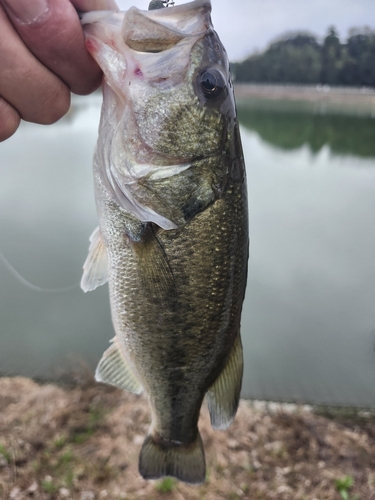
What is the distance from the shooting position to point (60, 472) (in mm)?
2424

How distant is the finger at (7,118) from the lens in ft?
3.51

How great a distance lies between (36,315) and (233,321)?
414 centimetres

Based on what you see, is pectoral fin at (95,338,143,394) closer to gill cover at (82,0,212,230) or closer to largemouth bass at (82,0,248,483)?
largemouth bass at (82,0,248,483)

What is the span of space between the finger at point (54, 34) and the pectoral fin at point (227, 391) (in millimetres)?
1018

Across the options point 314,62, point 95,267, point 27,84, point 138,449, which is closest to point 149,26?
point 27,84

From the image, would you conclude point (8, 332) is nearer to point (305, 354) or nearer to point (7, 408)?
point (7, 408)

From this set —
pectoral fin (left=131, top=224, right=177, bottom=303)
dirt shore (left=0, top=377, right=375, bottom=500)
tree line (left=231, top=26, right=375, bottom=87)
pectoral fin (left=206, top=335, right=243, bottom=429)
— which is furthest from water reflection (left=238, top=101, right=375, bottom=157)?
pectoral fin (left=131, top=224, right=177, bottom=303)

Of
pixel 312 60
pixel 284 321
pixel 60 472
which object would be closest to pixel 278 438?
pixel 60 472

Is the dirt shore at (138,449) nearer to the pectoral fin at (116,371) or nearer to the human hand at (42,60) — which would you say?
the pectoral fin at (116,371)

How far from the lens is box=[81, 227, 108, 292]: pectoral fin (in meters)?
1.30

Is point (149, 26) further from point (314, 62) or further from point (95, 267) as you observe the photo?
point (314, 62)

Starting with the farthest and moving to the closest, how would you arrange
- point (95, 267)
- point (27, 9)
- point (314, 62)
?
point (314, 62) → point (95, 267) → point (27, 9)

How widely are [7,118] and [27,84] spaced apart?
0.14m

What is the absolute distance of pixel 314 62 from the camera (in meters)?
29.3
